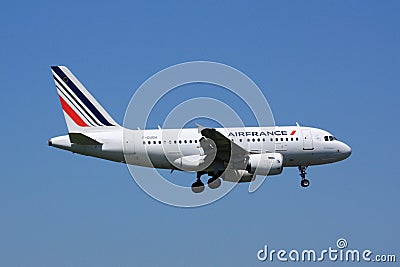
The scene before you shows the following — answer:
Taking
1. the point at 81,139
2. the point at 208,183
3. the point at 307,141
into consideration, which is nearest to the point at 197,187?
the point at 208,183

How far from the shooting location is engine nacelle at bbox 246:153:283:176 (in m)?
76.3

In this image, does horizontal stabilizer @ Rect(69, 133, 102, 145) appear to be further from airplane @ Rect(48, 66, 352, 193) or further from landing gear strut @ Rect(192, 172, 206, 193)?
landing gear strut @ Rect(192, 172, 206, 193)

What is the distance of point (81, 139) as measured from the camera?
77.0 meters

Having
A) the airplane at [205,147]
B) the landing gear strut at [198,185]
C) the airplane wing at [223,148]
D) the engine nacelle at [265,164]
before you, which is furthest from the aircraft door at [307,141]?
the landing gear strut at [198,185]

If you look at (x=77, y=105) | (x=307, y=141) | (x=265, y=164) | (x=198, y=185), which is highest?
(x=77, y=105)

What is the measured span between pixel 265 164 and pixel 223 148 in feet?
12.8

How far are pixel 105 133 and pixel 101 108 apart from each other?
3561mm

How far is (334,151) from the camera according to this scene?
3214 inches

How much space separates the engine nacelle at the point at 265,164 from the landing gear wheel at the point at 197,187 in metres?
4.96

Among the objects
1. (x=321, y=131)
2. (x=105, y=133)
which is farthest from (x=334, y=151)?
(x=105, y=133)

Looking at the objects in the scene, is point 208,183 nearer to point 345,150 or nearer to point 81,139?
point 81,139

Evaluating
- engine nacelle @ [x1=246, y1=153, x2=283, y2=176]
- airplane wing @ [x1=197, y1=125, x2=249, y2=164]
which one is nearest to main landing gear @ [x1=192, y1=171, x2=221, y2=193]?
airplane wing @ [x1=197, y1=125, x2=249, y2=164]

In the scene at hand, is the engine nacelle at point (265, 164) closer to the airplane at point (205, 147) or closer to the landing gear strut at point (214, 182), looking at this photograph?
the airplane at point (205, 147)

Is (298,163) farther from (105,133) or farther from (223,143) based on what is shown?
Answer: (105,133)
